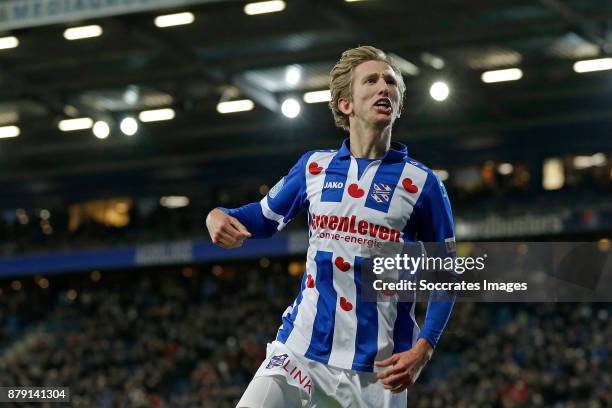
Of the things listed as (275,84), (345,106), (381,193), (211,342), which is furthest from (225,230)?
(211,342)

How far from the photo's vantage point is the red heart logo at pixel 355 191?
17.0 feet

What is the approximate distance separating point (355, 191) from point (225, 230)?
65 centimetres

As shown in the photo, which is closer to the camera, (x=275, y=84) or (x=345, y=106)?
(x=345, y=106)

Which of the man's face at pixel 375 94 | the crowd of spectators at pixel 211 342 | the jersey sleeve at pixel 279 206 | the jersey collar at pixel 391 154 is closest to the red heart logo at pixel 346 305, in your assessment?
the jersey sleeve at pixel 279 206

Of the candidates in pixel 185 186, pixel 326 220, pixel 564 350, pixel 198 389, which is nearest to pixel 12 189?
pixel 185 186

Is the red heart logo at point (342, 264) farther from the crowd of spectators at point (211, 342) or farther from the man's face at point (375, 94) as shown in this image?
the crowd of spectators at point (211, 342)

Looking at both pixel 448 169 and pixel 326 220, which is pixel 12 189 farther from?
pixel 326 220

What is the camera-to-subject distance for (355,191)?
520 cm

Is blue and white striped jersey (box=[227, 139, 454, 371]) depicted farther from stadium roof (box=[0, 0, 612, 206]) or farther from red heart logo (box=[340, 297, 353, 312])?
stadium roof (box=[0, 0, 612, 206])

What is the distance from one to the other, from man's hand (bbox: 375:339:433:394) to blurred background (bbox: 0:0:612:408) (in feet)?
54.9

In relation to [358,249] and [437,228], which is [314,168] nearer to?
[358,249]

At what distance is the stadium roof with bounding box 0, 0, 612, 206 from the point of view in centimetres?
2220

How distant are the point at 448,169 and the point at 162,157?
9240 millimetres

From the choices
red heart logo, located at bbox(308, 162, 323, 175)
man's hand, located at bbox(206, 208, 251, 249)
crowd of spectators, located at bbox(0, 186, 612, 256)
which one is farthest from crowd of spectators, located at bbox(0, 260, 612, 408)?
man's hand, located at bbox(206, 208, 251, 249)
